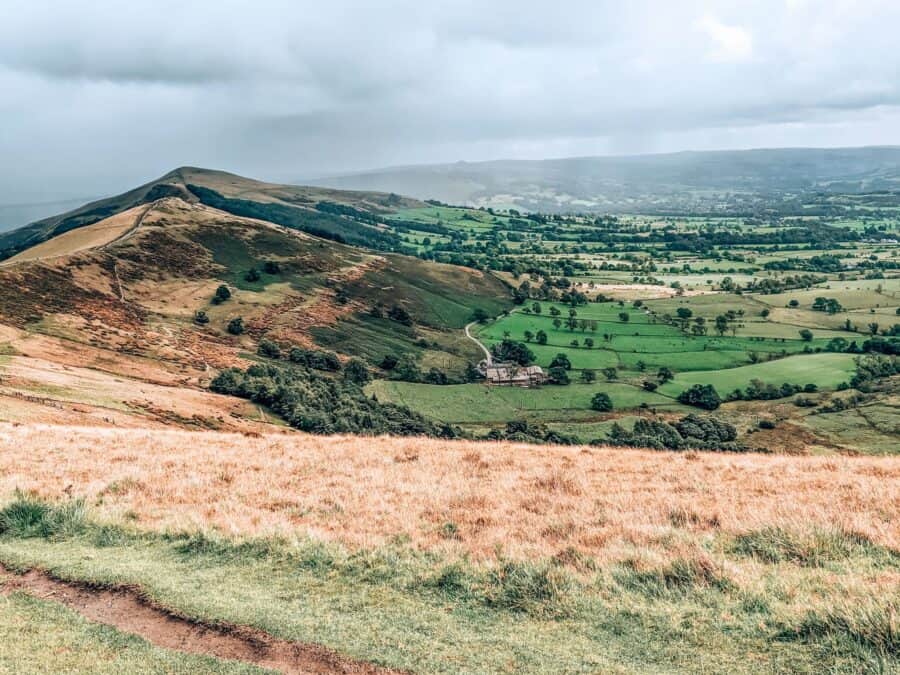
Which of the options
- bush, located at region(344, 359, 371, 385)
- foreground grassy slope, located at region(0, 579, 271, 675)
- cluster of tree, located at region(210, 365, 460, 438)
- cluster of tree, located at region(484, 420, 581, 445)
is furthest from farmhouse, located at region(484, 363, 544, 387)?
foreground grassy slope, located at region(0, 579, 271, 675)

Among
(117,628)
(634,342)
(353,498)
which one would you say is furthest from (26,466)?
(634,342)

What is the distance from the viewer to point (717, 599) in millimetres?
9906

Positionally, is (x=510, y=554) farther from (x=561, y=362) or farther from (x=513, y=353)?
(x=513, y=353)

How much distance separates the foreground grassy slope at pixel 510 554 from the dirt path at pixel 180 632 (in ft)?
0.85

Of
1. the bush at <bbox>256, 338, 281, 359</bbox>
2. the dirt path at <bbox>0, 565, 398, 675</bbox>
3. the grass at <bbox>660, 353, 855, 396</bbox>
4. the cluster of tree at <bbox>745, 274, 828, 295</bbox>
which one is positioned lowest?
the grass at <bbox>660, 353, 855, 396</bbox>

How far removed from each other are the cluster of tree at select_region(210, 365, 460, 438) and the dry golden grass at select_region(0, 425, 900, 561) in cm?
3785

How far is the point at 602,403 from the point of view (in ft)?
317

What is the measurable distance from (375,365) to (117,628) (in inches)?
4117

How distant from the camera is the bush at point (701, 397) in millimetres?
96688

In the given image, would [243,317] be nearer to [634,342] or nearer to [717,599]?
[634,342]

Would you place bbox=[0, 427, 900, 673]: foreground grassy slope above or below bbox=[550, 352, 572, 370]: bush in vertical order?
above

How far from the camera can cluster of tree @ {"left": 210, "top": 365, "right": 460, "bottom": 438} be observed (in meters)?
64.7

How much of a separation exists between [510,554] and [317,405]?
64.2 m

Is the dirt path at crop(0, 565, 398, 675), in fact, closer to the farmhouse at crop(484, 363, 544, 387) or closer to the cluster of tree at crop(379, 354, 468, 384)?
the cluster of tree at crop(379, 354, 468, 384)
